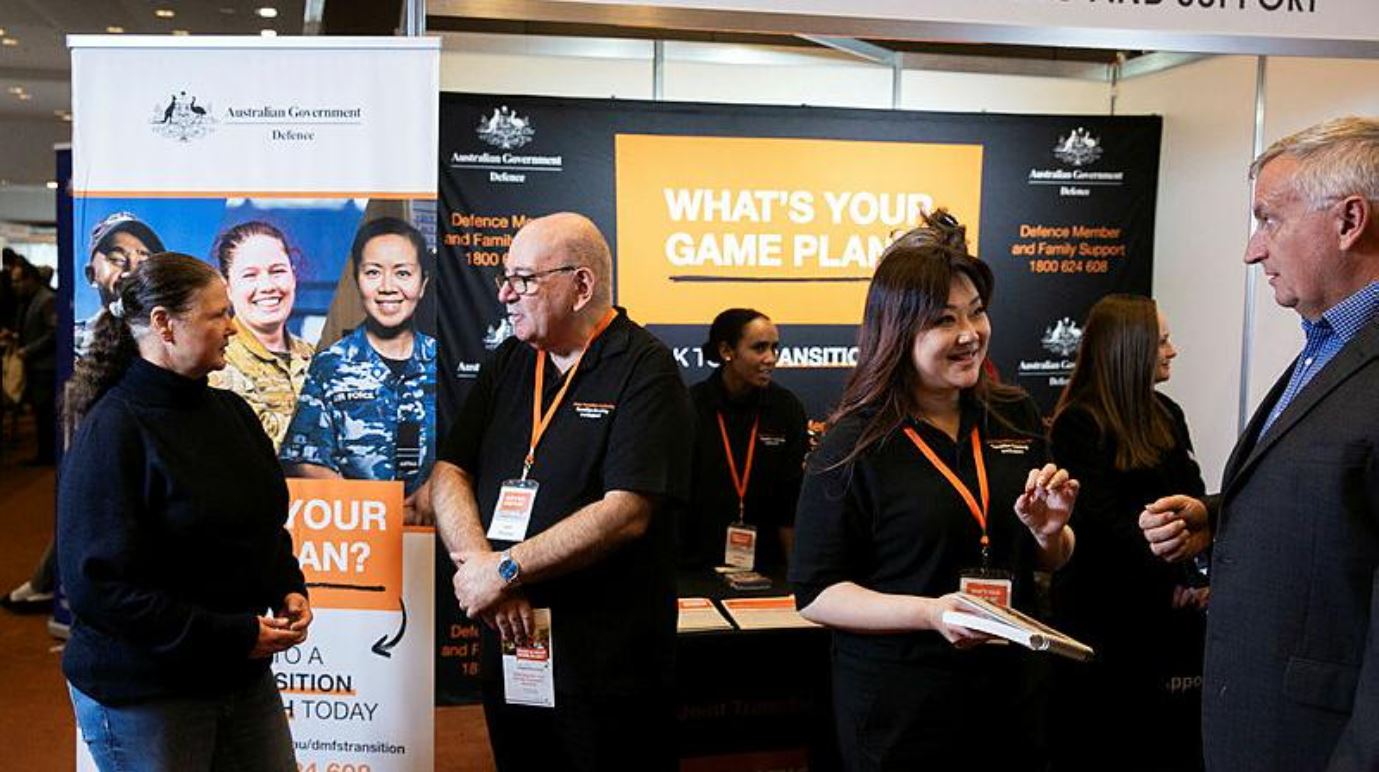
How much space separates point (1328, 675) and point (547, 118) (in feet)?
12.3

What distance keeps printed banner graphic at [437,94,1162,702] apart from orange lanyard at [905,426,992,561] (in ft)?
9.20

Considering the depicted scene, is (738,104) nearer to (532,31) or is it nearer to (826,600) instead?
(532,31)

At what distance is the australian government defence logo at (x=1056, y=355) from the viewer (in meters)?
5.13

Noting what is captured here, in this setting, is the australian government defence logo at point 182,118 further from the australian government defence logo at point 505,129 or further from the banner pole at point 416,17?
the australian government defence logo at point 505,129

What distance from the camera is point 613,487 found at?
2258 millimetres

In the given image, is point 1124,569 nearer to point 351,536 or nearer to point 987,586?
point 987,586

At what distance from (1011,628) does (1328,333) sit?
0.61m

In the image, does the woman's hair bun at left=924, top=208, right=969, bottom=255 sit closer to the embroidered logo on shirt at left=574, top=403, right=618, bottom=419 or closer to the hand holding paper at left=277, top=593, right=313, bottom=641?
the embroidered logo on shirt at left=574, top=403, right=618, bottom=419

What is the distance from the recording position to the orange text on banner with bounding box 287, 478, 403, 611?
106 inches

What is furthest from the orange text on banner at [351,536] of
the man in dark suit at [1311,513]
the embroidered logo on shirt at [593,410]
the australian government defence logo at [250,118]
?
the man in dark suit at [1311,513]

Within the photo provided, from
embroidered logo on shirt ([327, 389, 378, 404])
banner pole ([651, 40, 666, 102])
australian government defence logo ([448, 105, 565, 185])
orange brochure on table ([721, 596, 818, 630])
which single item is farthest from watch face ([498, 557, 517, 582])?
banner pole ([651, 40, 666, 102])

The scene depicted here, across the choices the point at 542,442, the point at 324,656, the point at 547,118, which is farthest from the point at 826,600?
the point at 547,118

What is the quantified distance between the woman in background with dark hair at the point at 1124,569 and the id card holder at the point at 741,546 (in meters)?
0.97

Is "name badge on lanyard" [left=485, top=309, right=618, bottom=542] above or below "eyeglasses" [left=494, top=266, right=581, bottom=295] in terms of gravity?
below
